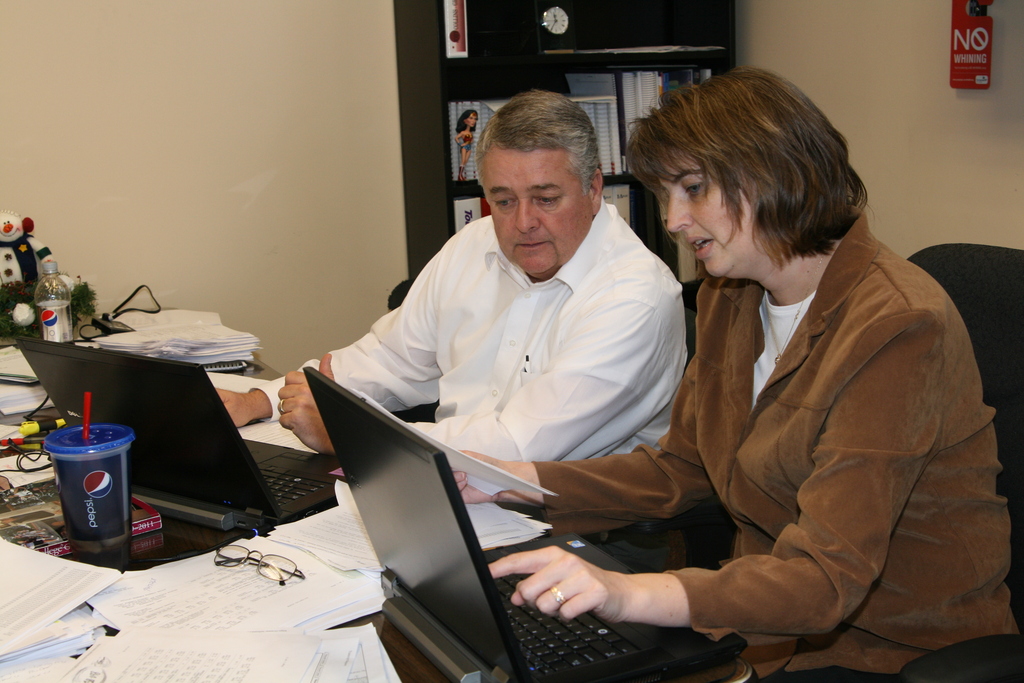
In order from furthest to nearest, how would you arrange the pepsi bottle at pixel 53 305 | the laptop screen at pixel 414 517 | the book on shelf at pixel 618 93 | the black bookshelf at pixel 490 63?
the book on shelf at pixel 618 93
the black bookshelf at pixel 490 63
the pepsi bottle at pixel 53 305
the laptop screen at pixel 414 517

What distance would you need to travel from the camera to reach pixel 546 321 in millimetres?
1825

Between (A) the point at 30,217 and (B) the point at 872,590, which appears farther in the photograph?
(A) the point at 30,217

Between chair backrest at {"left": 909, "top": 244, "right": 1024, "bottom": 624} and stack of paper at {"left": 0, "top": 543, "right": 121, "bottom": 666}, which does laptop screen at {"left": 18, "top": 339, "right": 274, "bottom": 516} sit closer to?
stack of paper at {"left": 0, "top": 543, "right": 121, "bottom": 666}

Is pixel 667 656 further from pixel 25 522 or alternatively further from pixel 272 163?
pixel 272 163

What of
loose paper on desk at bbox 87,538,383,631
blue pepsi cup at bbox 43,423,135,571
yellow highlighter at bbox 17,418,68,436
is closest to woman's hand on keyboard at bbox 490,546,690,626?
loose paper on desk at bbox 87,538,383,631

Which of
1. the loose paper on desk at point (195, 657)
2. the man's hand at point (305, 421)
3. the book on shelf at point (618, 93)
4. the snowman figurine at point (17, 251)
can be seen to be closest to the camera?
the loose paper on desk at point (195, 657)

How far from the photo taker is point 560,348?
1.72 metres

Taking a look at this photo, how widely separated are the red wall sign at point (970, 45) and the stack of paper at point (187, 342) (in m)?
1.96

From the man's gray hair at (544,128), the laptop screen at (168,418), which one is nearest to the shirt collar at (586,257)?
the man's gray hair at (544,128)

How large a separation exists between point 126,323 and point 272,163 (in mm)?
774

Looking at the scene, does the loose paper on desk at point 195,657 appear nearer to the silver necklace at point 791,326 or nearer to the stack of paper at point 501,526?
the stack of paper at point 501,526

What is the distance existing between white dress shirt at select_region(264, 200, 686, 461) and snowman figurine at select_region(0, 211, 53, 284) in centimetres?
100

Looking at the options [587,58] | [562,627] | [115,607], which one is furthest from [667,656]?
[587,58]

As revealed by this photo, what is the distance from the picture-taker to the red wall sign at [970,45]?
2186mm
